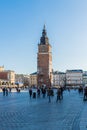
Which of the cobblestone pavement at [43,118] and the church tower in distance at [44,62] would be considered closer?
the cobblestone pavement at [43,118]

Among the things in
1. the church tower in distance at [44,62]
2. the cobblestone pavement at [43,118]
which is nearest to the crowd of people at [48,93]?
the cobblestone pavement at [43,118]

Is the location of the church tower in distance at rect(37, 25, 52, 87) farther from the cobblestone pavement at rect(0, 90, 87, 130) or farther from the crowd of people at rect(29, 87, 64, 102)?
the cobblestone pavement at rect(0, 90, 87, 130)

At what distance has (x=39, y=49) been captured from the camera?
150 m

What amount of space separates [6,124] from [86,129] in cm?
335

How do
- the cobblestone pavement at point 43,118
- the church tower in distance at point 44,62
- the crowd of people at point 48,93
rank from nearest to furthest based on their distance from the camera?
the cobblestone pavement at point 43,118, the crowd of people at point 48,93, the church tower in distance at point 44,62

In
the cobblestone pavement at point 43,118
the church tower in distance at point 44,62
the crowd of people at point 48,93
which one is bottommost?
the cobblestone pavement at point 43,118

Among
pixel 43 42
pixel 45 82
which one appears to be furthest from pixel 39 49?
pixel 45 82

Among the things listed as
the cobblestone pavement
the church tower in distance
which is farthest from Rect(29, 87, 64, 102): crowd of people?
the church tower in distance

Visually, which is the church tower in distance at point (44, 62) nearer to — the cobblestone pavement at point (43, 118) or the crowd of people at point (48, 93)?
the crowd of people at point (48, 93)

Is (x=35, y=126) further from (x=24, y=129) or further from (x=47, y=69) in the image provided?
(x=47, y=69)

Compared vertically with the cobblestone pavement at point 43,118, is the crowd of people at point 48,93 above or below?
above

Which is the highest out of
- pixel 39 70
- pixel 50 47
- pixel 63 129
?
pixel 50 47

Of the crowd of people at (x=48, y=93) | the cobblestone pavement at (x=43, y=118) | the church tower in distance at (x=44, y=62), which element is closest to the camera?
the cobblestone pavement at (x=43, y=118)

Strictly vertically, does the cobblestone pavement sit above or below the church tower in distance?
below
